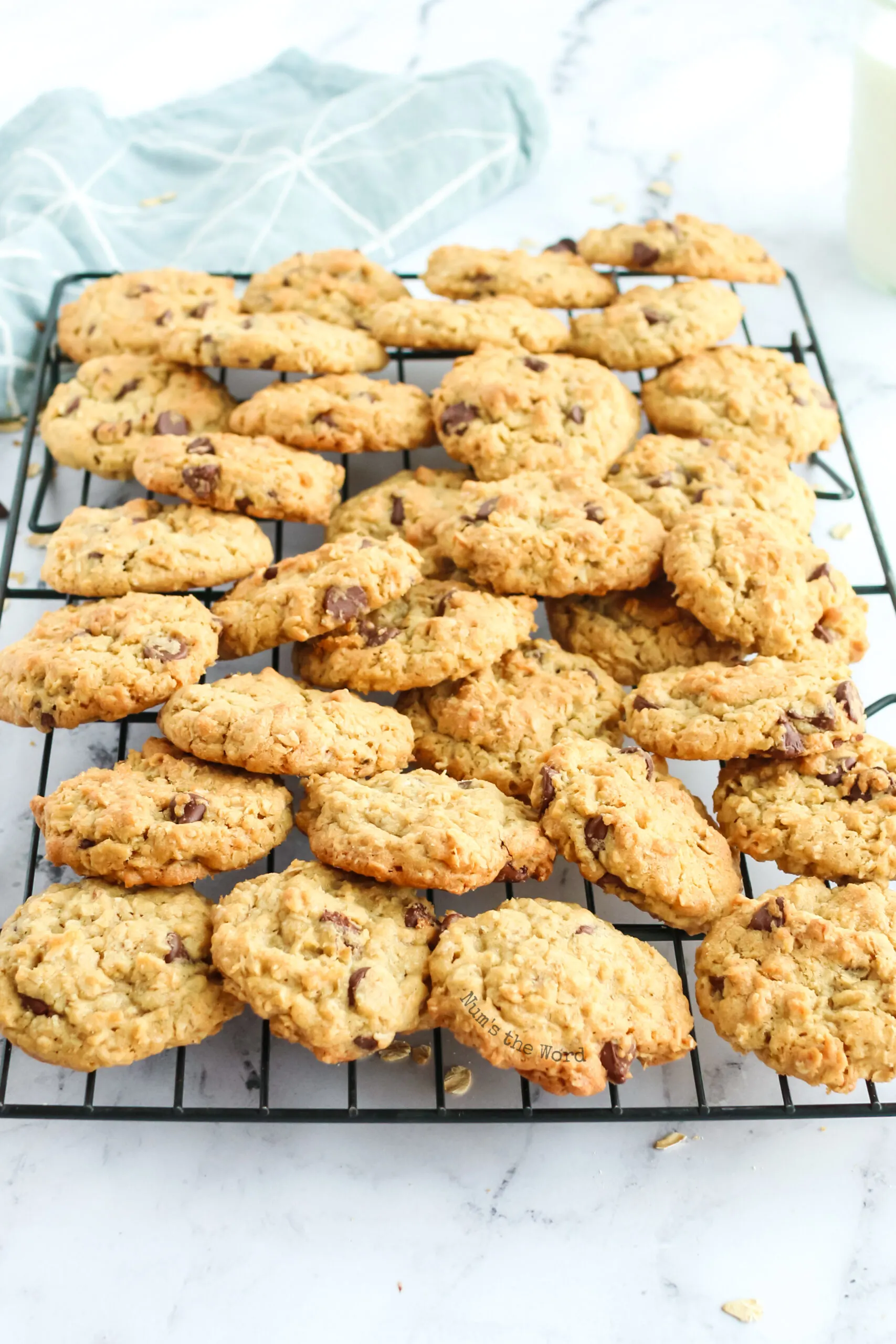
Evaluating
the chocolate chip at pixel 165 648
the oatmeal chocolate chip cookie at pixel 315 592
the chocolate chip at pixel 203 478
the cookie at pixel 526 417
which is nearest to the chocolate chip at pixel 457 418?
the cookie at pixel 526 417

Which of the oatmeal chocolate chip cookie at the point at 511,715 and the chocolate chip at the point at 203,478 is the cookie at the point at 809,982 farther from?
the chocolate chip at the point at 203,478

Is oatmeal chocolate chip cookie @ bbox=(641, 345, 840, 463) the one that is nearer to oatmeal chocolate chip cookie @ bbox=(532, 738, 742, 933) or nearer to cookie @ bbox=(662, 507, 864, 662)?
cookie @ bbox=(662, 507, 864, 662)

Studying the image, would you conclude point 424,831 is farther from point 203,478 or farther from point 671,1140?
point 203,478

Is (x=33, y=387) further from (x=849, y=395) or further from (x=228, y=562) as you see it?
(x=849, y=395)

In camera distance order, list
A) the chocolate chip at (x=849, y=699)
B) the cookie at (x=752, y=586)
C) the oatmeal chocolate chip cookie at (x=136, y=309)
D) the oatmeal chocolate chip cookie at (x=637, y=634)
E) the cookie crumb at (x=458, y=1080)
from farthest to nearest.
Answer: the oatmeal chocolate chip cookie at (x=136, y=309), the oatmeal chocolate chip cookie at (x=637, y=634), the cookie at (x=752, y=586), the chocolate chip at (x=849, y=699), the cookie crumb at (x=458, y=1080)

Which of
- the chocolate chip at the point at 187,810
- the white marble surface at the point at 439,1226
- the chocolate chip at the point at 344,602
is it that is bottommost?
the white marble surface at the point at 439,1226

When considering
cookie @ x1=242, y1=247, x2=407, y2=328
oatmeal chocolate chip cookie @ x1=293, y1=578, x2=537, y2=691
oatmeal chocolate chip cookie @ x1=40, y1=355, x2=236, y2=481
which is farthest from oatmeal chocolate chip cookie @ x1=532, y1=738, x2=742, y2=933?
cookie @ x1=242, y1=247, x2=407, y2=328

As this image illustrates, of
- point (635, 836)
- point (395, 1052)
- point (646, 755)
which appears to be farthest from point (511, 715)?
point (395, 1052)
